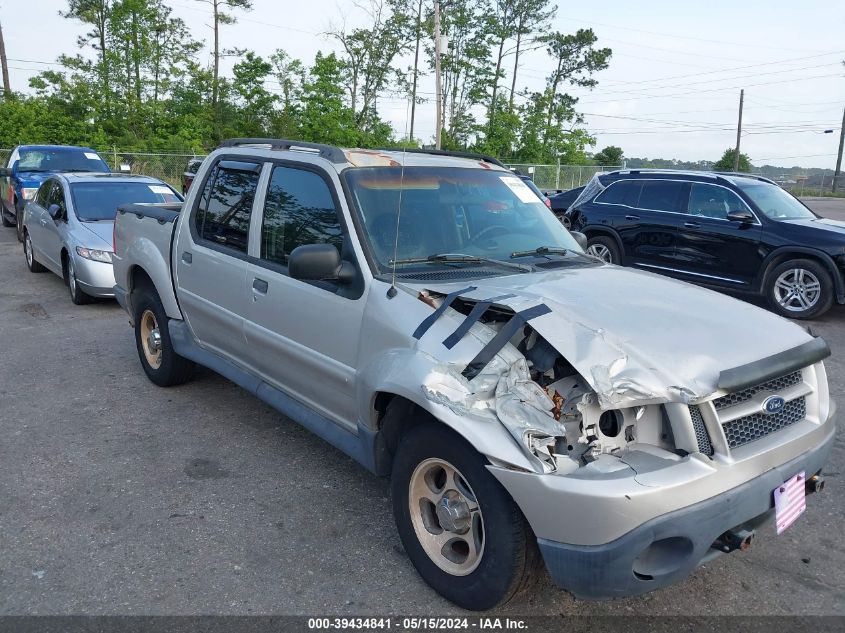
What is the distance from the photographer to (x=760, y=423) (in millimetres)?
2754

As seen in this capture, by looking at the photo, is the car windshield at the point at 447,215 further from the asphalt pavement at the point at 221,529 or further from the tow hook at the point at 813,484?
the tow hook at the point at 813,484

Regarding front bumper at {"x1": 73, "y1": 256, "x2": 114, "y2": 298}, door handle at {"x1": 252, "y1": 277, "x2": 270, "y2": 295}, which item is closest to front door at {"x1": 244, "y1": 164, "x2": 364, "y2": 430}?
door handle at {"x1": 252, "y1": 277, "x2": 270, "y2": 295}

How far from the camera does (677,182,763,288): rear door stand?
9.20 meters

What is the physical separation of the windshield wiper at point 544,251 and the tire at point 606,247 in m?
6.92

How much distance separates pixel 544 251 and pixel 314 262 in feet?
4.63

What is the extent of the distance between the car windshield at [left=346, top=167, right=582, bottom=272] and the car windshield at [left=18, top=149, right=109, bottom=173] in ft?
45.3

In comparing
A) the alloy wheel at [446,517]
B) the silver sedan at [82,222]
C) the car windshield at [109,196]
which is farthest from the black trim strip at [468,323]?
the car windshield at [109,196]

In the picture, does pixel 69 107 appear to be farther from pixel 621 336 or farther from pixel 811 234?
pixel 621 336

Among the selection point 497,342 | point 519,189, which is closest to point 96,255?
point 519,189

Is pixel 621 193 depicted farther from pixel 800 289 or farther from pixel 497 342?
pixel 497 342

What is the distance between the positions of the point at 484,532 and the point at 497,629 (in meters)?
0.48

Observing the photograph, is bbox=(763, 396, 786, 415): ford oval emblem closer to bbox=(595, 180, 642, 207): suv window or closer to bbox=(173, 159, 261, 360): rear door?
bbox=(173, 159, 261, 360): rear door

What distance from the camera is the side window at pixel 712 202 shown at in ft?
31.1

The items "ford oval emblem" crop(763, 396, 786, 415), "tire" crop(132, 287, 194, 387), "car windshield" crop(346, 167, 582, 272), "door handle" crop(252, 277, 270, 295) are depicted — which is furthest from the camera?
"tire" crop(132, 287, 194, 387)
